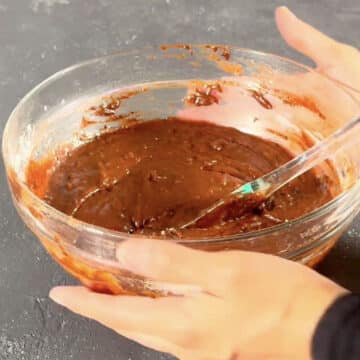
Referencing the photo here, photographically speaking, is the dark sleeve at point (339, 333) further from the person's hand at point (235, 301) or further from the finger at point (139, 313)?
the finger at point (139, 313)

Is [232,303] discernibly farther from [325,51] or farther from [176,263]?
[325,51]

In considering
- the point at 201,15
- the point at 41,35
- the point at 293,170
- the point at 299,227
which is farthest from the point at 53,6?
the point at 299,227

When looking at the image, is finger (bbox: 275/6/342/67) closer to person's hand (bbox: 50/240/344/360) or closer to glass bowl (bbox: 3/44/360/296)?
glass bowl (bbox: 3/44/360/296)

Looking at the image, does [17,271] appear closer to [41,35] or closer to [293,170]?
[293,170]

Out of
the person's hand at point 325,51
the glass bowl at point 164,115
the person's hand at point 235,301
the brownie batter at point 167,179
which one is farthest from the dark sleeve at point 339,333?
the person's hand at point 325,51

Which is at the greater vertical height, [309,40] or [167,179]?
[309,40]

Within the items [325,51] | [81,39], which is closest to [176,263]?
[325,51]

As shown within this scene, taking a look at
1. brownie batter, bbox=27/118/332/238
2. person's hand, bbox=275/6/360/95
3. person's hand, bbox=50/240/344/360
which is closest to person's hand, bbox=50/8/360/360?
person's hand, bbox=50/240/344/360
